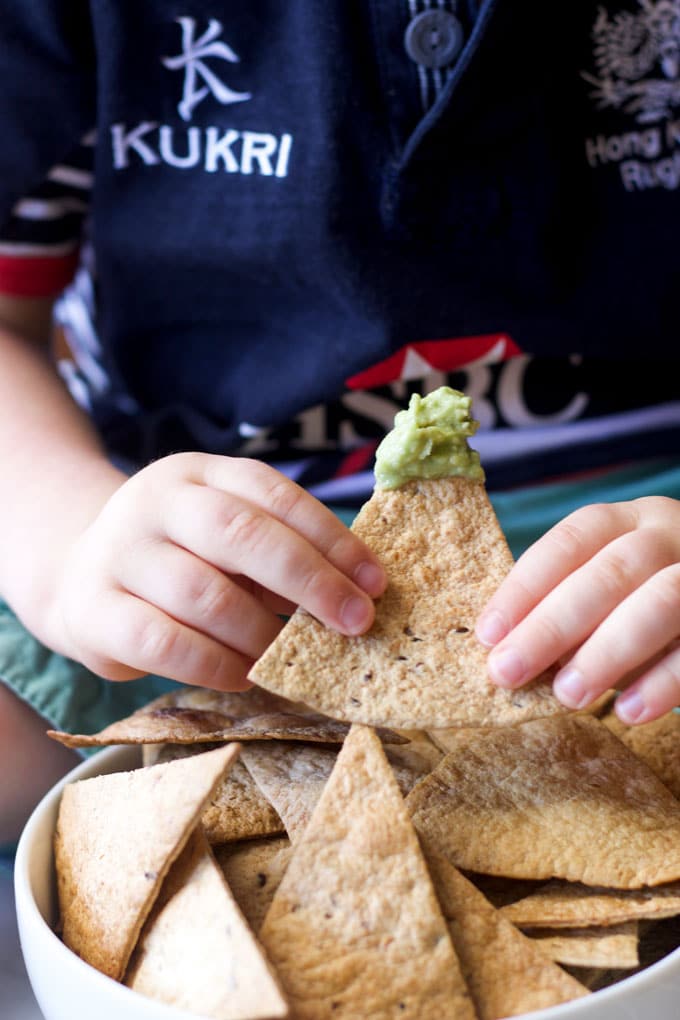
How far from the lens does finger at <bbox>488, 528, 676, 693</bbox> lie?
572 mm

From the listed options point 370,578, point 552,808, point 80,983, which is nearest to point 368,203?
point 370,578

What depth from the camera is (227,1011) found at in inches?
18.6

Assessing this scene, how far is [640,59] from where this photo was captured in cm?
99

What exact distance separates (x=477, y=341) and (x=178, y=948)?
0.67 m

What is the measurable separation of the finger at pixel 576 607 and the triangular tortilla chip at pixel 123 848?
16cm

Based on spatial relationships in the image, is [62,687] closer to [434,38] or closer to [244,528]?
[244,528]

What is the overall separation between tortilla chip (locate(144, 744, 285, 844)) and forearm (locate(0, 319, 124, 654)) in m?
0.26

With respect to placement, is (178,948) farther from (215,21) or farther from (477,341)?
(215,21)

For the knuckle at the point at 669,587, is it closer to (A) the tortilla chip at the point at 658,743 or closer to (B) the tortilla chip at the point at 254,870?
(A) the tortilla chip at the point at 658,743

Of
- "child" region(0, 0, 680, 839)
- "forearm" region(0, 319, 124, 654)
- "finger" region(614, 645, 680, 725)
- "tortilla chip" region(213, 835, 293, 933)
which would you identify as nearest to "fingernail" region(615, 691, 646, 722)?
"finger" region(614, 645, 680, 725)

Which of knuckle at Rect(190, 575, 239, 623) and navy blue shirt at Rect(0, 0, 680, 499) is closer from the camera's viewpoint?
knuckle at Rect(190, 575, 239, 623)

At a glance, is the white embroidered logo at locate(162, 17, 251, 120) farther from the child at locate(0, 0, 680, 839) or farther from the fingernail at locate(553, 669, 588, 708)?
the fingernail at locate(553, 669, 588, 708)

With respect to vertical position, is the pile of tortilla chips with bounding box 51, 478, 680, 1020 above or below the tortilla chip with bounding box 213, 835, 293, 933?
above

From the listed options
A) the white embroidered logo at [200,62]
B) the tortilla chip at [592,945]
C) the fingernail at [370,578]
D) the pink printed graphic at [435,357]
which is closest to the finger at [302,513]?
the fingernail at [370,578]
